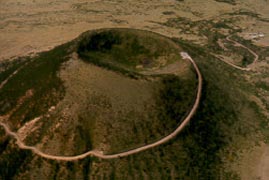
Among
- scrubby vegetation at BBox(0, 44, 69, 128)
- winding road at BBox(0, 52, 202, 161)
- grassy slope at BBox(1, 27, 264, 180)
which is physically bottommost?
grassy slope at BBox(1, 27, 264, 180)

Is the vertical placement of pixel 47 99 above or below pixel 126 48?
below

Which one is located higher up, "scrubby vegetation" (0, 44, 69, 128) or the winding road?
"scrubby vegetation" (0, 44, 69, 128)

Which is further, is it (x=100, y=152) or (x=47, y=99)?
(x=47, y=99)

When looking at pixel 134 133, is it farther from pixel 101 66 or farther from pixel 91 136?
pixel 101 66

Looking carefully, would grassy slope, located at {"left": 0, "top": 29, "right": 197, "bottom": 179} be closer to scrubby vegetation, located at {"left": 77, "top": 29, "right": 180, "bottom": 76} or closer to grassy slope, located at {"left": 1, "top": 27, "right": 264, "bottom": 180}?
grassy slope, located at {"left": 1, "top": 27, "right": 264, "bottom": 180}

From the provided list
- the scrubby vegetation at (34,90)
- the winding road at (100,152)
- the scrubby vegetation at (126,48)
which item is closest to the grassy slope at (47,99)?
the scrubby vegetation at (34,90)

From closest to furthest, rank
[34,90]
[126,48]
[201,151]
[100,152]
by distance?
[100,152] < [201,151] < [34,90] < [126,48]

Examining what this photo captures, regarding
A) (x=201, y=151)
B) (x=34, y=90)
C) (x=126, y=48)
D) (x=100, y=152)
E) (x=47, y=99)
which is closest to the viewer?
(x=100, y=152)

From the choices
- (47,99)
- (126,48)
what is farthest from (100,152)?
(126,48)

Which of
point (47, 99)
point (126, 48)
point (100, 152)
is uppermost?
point (126, 48)

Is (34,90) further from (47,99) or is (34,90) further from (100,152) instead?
(100,152)

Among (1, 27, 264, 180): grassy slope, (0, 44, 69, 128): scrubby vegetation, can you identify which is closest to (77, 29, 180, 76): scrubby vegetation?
(0, 44, 69, 128): scrubby vegetation
